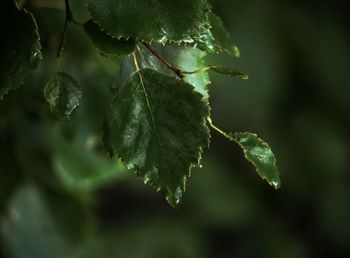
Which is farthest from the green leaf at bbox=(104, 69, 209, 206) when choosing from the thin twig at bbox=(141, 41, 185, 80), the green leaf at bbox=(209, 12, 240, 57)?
the green leaf at bbox=(209, 12, 240, 57)

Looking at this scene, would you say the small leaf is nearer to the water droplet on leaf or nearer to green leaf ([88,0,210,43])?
green leaf ([88,0,210,43])

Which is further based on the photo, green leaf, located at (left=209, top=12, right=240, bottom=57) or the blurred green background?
the blurred green background

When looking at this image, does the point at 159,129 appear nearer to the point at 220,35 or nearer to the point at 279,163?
the point at 220,35

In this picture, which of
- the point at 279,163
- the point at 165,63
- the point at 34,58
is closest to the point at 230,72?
the point at 165,63

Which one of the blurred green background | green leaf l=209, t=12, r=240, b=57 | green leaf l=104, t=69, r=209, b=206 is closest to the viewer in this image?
green leaf l=104, t=69, r=209, b=206

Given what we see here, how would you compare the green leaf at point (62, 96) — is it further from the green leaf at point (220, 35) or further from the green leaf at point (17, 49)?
the green leaf at point (220, 35)

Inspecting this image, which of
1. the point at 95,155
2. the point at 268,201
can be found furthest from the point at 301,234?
the point at 95,155
